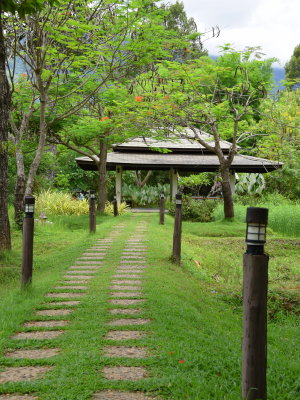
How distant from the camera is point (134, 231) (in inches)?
539

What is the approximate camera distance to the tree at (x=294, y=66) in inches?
2064

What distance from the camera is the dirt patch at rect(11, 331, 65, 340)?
4363mm

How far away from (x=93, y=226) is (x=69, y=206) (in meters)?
6.43

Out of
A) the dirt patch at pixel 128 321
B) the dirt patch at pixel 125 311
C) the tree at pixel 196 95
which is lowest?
the dirt patch at pixel 128 321

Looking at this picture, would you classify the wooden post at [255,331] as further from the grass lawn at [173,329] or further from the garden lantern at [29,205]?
the garden lantern at [29,205]

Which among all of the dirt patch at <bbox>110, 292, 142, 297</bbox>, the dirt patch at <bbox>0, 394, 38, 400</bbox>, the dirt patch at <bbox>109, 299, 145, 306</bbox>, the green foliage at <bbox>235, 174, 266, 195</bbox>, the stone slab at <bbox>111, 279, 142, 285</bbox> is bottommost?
the dirt patch at <bbox>0, 394, 38, 400</bbox>

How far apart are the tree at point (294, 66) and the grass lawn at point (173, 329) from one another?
4644 centimetres

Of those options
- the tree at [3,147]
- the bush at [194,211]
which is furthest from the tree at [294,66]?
the tree at [3,147]

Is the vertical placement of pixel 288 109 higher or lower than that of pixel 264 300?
higher

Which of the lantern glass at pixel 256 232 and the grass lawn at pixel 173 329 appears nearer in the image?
the lantern glass at pixel 256 232

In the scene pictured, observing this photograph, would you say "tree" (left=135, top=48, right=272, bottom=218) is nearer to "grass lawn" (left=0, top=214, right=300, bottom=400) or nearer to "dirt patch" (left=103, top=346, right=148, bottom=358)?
"grass lawn" (left=0, top=214, right=300, bottom=400)

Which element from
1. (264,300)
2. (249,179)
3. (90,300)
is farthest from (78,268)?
(249,179)

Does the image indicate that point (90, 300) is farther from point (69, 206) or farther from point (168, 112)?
point (69, 206)

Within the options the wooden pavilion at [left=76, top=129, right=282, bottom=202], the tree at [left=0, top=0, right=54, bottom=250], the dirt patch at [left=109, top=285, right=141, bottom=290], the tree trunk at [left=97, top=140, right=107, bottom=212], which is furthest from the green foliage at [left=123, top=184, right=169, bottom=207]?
the dirt patch at [left=109, top=285, right=141, bottom=290]
